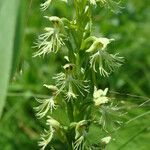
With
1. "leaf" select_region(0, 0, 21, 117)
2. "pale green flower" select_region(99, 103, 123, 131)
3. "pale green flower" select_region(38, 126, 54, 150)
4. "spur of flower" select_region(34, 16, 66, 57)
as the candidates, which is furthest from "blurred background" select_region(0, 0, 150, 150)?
"leaf" select_region(0, 0, 21, 117)

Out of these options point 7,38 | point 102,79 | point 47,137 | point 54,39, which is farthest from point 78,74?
point 102,79

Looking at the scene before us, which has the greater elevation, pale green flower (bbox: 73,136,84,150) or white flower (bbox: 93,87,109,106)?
white flower (bbox: 93,87,109,106)

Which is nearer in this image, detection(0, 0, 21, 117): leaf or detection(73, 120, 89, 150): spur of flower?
detection(0, 0, 21, 117): leaf

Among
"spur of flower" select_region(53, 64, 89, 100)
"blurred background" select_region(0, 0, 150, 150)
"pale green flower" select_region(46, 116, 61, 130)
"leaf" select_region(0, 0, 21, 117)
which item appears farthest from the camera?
"blurred background" select_region(0, 0, 150, 150)

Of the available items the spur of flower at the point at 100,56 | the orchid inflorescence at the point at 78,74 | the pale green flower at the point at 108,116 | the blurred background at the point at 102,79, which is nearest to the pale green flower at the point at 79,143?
the orchid inflorescence at the point at 78,74

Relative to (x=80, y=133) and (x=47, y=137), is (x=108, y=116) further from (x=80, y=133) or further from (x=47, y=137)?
(x=47, y=137)

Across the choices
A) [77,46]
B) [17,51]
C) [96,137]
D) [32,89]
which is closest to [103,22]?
[32,89]

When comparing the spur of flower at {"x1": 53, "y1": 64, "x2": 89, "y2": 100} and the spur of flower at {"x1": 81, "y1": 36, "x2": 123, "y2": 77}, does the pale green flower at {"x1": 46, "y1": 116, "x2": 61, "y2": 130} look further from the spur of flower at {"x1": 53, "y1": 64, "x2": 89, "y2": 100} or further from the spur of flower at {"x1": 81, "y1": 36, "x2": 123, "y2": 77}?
the spur of flower at {"x1": 81, "y1": 36, "x2": 123, "y2": 77}
